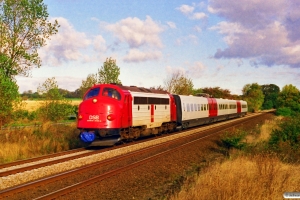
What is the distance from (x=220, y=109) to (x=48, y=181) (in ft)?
123

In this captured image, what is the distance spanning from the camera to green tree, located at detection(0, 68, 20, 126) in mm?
19312

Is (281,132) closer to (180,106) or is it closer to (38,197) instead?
(180,106)

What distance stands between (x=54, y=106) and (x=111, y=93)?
50.4 feet

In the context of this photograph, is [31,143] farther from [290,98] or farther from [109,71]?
[290,98]

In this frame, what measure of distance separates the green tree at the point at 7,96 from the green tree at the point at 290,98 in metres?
47.7

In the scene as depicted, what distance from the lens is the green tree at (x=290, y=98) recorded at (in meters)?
58.8

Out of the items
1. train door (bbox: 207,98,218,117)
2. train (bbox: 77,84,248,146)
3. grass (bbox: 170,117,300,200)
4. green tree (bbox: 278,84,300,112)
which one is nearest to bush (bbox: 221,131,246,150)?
train (bbox: 77,84,248,146)

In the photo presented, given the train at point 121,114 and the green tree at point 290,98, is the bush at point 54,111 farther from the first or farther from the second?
the green tree at point 290,98

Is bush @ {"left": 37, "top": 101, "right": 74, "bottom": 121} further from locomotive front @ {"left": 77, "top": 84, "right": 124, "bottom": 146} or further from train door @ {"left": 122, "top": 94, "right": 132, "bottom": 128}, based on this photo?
train door @ {"left": 122, "top": 94, "right": 132, "bottom": 128}

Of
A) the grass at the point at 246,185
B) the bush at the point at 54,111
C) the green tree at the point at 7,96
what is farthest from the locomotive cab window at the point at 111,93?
the bush at the point at 54,111

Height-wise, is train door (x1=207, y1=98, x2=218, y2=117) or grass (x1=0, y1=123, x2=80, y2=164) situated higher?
train door (x1=207, y1=98, x2=218, y2=117)

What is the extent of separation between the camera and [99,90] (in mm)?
19062

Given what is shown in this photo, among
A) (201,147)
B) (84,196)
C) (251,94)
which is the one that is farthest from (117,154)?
(251,94)

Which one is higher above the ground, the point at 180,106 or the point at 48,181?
the point at 180,106
